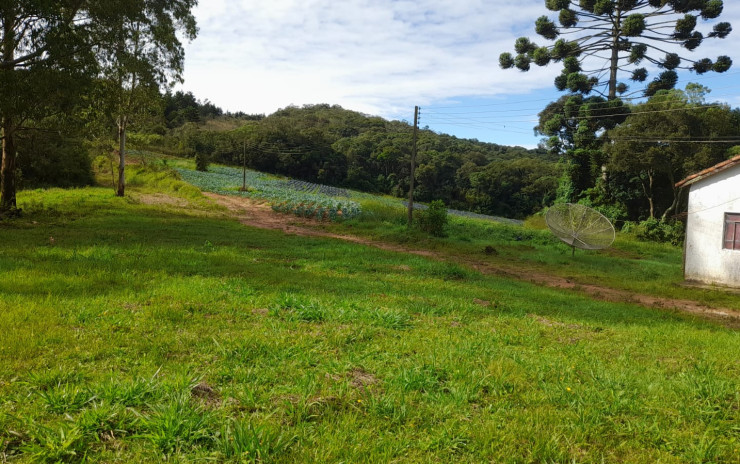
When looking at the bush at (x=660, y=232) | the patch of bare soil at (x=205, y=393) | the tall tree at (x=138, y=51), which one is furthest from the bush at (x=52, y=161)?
the bush at (x=660, y=232)

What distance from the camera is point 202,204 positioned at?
89.8 ft

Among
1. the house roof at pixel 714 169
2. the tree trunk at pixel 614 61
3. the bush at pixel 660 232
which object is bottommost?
the bush at pixel 660 232

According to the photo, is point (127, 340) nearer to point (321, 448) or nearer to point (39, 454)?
point (39, 454)

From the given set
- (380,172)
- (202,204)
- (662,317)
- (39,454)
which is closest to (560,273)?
(662,317)

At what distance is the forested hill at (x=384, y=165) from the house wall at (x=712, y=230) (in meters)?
44.7

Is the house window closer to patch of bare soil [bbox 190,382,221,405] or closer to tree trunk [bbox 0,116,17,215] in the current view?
patch of bare soil [bbox 190,382,221,405]

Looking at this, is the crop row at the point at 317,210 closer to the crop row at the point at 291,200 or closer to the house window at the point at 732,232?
the crop row at the point at 291,200

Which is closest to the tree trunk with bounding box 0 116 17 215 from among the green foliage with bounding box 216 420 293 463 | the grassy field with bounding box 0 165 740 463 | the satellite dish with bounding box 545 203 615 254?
the grassy field with bounding box 0 165 740 463

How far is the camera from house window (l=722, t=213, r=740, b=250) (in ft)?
42.1

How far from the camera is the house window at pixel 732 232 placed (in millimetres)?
12844

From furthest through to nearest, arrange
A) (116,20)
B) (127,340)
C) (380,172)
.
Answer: (380,172) < (116,20) < (127,340)

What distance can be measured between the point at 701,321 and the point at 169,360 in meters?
9.36

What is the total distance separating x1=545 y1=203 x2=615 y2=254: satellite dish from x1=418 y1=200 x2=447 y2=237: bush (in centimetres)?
483

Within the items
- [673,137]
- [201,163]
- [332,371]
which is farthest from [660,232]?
[201,163]
